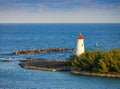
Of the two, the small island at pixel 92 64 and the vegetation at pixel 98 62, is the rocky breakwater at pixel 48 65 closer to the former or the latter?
the small island at pixel 92 64

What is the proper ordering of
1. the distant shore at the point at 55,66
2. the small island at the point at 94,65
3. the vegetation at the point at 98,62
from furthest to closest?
the vegetation at the point at 98,62
the small island at the point at 94,65
the distant shore at the point at 55,66

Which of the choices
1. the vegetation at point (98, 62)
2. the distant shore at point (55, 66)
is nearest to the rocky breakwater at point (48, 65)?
the distant shore at point (55, 66)

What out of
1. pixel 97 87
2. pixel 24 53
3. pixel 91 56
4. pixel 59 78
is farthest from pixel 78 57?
pixel 24 53

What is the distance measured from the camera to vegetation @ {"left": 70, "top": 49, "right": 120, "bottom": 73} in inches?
2849

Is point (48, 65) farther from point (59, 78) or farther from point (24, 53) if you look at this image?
point (24, 53)

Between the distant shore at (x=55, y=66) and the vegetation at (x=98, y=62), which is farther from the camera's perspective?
the vegetation at (x=98, y=62)

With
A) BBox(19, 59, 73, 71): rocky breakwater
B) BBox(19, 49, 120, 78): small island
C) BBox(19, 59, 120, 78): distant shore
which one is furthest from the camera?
BBox(19, 59, 73, 71): rocky breakwater

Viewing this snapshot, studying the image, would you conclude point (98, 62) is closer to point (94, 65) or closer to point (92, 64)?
point (94, 65)

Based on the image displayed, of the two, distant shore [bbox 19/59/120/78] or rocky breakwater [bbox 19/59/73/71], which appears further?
rocky breakwater [bbox 19/59/73/71]

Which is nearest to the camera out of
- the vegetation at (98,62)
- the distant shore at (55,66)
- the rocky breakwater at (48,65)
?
the distant shore at (55,66)

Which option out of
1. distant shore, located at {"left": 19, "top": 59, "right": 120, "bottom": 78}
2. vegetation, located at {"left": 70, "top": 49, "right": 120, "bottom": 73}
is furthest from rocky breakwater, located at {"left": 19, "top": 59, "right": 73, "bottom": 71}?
vegetation, located at {"left": 70, "top": 49, "right": 120, "bottom": 73}

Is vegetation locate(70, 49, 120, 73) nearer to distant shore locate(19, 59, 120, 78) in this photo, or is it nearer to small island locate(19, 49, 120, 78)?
small island locate(19, 49, 120, 78)

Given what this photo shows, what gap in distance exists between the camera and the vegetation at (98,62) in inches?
2849

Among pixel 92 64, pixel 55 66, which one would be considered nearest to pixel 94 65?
pixel 92 64
